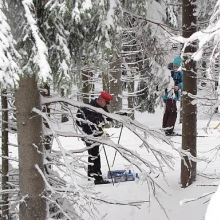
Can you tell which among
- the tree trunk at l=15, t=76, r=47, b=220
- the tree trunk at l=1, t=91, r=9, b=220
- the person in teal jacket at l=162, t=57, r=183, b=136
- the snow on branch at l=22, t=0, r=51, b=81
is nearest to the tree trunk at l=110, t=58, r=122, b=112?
the person in teal jacket at l=162, t=57, r=183, b=136

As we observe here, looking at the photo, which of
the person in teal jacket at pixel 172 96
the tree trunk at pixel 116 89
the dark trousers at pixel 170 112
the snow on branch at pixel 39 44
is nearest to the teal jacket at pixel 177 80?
the person in teal jacket at pixel 172 96

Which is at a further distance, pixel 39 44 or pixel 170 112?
pixel 170 112

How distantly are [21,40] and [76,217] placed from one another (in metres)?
2.75

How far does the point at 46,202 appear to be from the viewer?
4801mm

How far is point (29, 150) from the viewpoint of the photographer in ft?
15.0

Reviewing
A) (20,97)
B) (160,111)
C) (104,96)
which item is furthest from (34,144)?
(160,111)

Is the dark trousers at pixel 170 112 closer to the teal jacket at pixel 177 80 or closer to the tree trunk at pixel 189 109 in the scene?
the teal jacket at pixel 177 80

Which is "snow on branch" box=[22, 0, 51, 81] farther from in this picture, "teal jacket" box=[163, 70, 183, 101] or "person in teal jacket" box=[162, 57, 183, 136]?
"teal jacket" box=[163, 70, 183, 101]

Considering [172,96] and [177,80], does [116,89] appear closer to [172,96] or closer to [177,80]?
[172,96]

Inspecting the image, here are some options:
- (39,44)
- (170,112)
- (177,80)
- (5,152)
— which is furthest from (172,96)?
(39,44)

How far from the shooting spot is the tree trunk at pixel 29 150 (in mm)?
4477

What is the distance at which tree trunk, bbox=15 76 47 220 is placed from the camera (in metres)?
4.48

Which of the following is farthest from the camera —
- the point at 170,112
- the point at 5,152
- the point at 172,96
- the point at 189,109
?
the point at 170,112

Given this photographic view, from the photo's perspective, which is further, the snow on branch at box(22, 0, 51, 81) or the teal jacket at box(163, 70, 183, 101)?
the teal jacket at box(163, 70, 183, 101)
